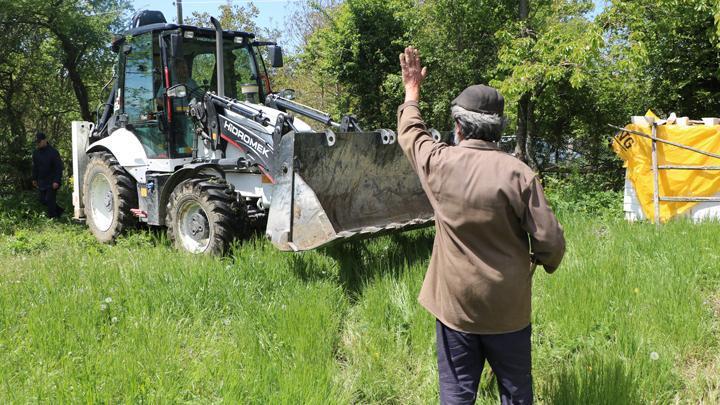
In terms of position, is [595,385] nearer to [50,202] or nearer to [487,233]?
[487,233]

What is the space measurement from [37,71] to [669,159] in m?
11.4

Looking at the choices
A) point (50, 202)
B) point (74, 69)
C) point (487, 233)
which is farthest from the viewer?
point (74, 69)

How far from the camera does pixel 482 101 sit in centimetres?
260

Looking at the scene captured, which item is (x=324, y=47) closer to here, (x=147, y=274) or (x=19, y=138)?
(x=19, y=138)

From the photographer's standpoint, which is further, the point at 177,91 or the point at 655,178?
the point at 655,178

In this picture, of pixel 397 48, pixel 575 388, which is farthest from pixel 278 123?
pixel 397 48

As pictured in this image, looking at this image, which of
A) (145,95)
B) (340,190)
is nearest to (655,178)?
(340,190)

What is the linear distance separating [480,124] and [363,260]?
326 cm

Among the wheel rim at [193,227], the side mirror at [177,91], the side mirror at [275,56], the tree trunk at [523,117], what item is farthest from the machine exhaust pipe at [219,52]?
the tree trunk at [523,117]

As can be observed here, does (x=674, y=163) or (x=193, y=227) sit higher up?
(x=674, y=163)

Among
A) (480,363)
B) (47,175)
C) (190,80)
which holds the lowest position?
(480,363)

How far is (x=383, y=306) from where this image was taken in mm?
4574

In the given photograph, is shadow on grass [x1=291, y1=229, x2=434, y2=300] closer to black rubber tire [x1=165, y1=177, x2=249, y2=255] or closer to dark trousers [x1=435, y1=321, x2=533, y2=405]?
black rubber tire [x1=165, y1=177, x2=249, y2=255]

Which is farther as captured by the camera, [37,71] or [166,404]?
[37,71]
